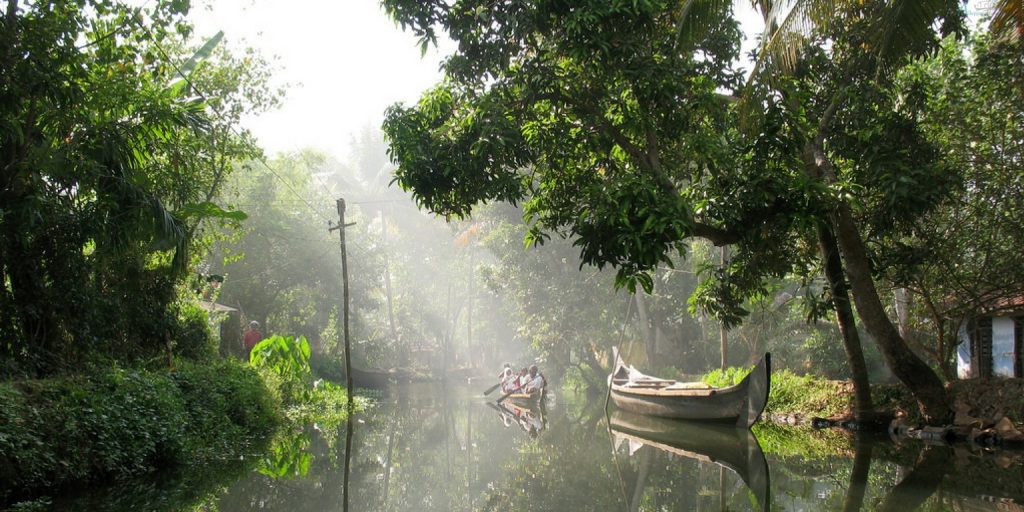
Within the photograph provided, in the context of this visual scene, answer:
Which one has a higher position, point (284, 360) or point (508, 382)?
point (284, 360)

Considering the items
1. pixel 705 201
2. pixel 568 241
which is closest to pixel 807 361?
pixel 568 241

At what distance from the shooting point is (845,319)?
1292 cm

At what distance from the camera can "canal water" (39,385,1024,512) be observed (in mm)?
7445

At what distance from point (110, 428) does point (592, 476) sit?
215 inches

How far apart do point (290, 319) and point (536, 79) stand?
27.9 m

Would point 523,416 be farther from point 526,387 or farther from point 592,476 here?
point 592,476

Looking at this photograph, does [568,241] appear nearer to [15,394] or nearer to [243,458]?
[243,458]

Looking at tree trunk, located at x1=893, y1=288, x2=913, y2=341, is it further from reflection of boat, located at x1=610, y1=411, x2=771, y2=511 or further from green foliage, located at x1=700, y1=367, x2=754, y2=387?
reflection of boat, located at x1=610, y1=411, x2=771, y2=511

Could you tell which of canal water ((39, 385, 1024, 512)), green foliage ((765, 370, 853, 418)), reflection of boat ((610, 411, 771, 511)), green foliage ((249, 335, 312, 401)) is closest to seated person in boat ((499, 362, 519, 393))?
reflection of boat ((610, 411, 771, 511))

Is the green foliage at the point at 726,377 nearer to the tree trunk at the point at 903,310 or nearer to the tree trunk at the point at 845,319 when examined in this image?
the tree trunk at the point at 903,310

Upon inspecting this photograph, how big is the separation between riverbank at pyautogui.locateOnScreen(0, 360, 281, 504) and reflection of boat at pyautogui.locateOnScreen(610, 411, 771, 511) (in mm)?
6262

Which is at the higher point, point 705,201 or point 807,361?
point 705,201

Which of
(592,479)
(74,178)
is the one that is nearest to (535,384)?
(592,479)

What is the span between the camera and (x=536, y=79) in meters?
10.1
